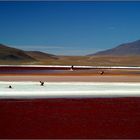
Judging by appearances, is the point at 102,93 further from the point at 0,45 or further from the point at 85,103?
the point at 0,45

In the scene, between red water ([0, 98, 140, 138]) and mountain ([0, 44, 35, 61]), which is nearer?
red water ([0, 98, 140, 138])

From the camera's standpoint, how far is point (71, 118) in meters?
11.4

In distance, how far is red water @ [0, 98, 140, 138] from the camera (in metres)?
9.38

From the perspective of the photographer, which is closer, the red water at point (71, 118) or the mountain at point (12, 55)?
the red water at point (71, 118)

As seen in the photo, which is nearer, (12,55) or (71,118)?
(71,118)

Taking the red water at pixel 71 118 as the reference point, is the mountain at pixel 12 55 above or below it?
above

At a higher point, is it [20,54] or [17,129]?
[20,54]

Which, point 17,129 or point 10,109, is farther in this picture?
point 10,109

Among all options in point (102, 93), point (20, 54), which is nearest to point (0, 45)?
point (20, 54)

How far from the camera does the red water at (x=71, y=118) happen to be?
30.8ft

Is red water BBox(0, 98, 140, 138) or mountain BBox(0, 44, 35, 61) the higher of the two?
mountain BBox(0, 44, 35, 61)

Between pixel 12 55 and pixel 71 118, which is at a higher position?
pixel 12 55

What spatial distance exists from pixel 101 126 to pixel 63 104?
423cm

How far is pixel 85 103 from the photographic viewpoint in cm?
1462
